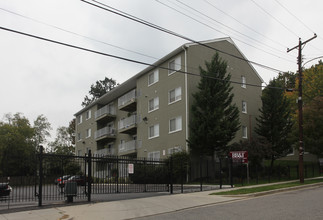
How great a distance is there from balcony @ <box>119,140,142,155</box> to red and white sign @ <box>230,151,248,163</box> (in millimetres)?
15190

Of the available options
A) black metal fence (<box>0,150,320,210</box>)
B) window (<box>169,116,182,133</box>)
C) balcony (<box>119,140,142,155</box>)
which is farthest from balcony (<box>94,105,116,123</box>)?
black metal fence (<box>0,150,320,210</box>)

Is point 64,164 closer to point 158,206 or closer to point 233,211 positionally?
point 158,206

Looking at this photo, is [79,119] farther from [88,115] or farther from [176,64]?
[176,64]

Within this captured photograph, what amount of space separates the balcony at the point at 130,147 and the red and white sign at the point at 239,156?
15.2m

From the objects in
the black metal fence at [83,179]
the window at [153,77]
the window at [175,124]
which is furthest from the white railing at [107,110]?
the black metal fence at [83,179]

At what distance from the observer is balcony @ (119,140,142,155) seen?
35553 mm

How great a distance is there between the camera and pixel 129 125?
121 ft

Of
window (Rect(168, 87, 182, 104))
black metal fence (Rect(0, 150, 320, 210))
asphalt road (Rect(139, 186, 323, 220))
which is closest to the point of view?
asphalt road (Rect(139, 186, 323, 220))

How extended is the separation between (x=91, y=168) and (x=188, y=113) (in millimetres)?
14715

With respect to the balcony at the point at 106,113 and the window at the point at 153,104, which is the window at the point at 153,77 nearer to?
the window at the point at 153,104

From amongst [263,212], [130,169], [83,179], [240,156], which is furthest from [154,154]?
[263,212]

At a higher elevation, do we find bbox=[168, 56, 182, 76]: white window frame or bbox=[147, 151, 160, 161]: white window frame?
bbox=[168, 56, 182, 76]: white window frame

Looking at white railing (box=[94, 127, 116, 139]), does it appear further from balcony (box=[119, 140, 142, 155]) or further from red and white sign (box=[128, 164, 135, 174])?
red and white sign (box=[128, 164, 135, 174])

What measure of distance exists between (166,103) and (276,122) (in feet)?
32.6
